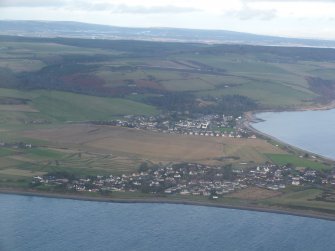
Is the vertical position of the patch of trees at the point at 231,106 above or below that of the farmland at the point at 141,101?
below

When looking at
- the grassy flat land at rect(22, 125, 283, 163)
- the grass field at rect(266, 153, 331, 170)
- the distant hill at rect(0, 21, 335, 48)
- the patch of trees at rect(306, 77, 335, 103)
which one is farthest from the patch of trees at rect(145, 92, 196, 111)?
the distant hill at rect(0, 21, 335, 48)

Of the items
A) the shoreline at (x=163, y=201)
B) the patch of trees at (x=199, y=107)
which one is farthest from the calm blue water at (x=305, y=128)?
the shoreline at (x=163, y=201)

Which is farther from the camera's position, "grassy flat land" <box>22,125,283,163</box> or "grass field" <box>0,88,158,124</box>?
"grass field" <box>0,88,158,124</box>

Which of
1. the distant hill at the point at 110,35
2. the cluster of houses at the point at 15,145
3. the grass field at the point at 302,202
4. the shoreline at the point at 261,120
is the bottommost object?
the distant hill at the point at 110,35

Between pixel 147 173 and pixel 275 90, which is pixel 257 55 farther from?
pixel 147 173

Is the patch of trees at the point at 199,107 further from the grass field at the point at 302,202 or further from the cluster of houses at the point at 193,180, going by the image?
the grass field at the point at 302,202

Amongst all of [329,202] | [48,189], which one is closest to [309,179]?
[329,202]

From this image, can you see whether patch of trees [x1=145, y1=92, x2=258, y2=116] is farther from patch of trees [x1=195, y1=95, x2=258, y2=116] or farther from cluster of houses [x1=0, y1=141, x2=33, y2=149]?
cluster of houses [x1=0, y1=141, x2=33, y2=149]
